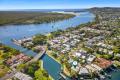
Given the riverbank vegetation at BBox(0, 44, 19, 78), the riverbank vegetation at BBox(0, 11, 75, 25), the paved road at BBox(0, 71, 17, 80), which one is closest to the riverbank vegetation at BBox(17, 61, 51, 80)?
the paved road at BBox(0, 71, 17, 80)

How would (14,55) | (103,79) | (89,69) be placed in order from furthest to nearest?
(14,55), (89,69), (103,79)

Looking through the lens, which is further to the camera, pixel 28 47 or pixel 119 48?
pixel 28 47

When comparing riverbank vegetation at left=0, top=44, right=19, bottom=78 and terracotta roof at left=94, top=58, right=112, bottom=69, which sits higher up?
terracotta roof at left=94, top=58, right=112, bottom=69

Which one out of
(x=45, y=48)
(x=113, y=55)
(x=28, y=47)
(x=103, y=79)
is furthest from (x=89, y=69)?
(x=28, y=47)

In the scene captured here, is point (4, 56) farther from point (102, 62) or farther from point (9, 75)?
point (102, 62)

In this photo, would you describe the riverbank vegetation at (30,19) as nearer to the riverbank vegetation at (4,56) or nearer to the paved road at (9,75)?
the riverbank vegetation at (4,56)

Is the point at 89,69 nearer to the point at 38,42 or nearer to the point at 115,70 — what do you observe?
the point at 115,70

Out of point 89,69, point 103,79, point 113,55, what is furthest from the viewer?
point 113,55

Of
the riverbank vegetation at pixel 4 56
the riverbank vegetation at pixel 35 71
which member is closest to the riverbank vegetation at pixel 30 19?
the riverbank vegetation at pixel 4 56

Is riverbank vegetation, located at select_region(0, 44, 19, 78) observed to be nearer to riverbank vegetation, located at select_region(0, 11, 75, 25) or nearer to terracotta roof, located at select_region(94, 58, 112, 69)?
terracotta roof, located at select_region(94, 58, 112, 69)

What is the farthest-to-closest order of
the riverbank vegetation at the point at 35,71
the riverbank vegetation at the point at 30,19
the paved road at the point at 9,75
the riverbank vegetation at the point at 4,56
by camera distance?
the riverbank vegetation at the point at 30,19 → the riverbank vegetation at the point at 4,56 → the paved road at the point at 9,75 → the riverbank vegetation at the point at 35,71

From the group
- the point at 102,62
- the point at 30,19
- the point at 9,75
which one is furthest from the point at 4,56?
the point at 30,19
